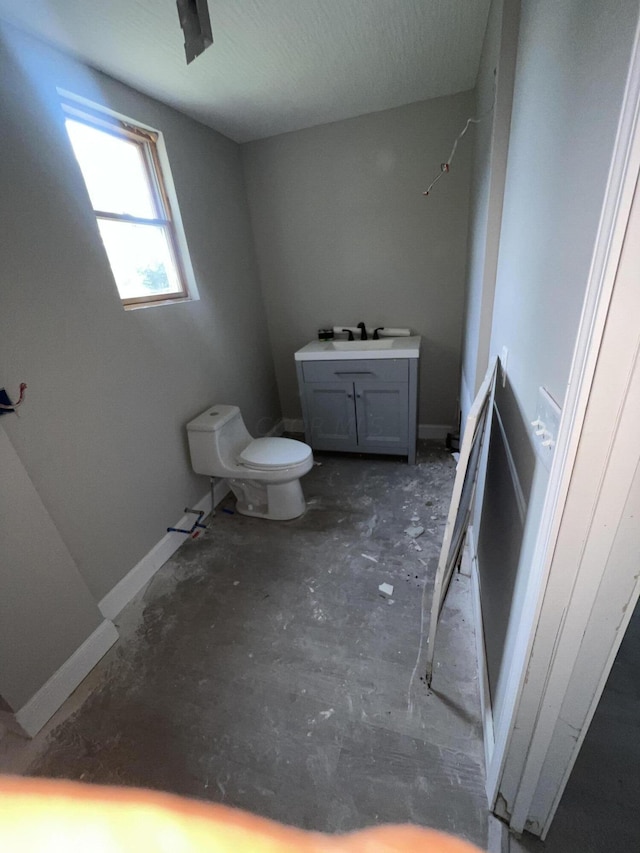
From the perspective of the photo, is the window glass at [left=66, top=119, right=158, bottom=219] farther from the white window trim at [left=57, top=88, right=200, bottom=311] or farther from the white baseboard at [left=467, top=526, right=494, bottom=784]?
the white baseboard at [left=467, top=526, right=494, bottom=784]

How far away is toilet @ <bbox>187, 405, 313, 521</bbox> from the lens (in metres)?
1.89

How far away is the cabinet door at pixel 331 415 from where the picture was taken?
7.79 feet

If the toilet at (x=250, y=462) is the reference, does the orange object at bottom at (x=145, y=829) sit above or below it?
above

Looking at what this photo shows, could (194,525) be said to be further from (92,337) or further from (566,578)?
(566,578)

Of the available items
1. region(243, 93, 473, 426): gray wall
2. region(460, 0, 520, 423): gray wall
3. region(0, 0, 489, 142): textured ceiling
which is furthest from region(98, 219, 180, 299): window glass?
region(460, 0, 520, 423): gray wall

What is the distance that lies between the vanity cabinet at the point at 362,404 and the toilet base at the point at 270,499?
0.62 m

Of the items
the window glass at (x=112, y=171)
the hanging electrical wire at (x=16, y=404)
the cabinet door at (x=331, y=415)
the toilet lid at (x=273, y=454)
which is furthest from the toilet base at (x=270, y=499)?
the window glass at (x=112, y=171)

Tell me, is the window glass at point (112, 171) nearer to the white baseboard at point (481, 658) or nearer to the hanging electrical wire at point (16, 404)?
the hanging electrical wire at point (16, 404)

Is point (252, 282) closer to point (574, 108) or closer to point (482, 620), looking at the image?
point (574, 108)

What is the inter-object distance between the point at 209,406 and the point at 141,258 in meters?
0.87

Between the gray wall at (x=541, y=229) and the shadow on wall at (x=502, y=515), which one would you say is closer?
the gray wall at (x=541, y=229)

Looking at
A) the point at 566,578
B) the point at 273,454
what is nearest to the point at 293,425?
the point at 273,454

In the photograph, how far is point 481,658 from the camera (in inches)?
46.8

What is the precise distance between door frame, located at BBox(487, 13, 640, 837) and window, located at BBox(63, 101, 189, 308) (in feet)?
5.90
